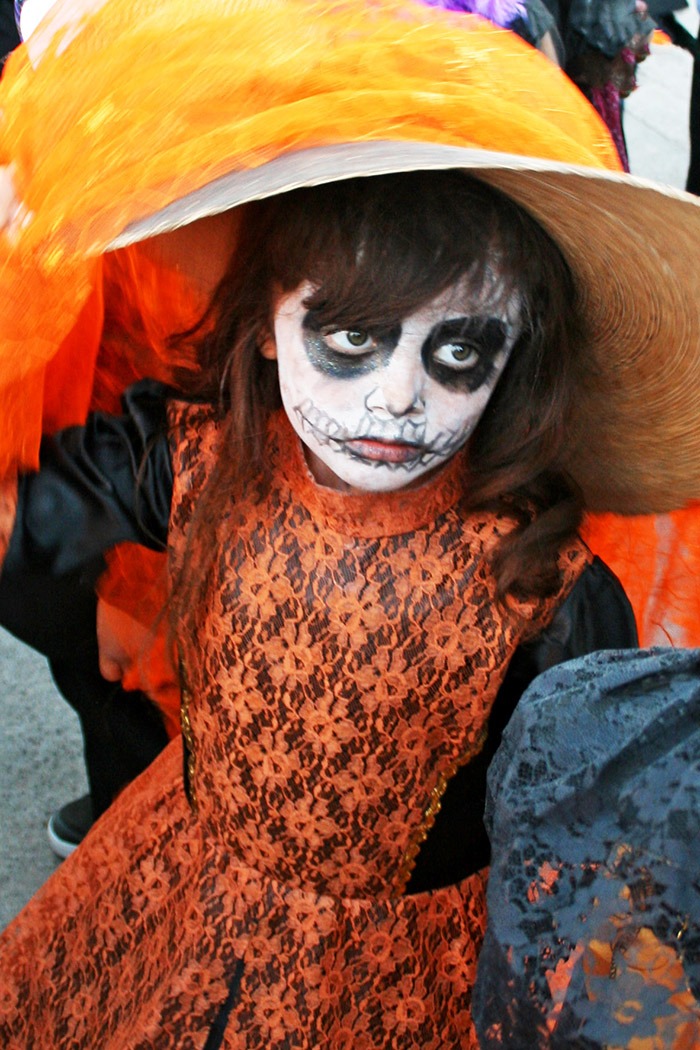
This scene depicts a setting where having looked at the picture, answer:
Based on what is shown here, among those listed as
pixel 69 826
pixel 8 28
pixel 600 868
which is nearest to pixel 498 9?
pixel 8 28

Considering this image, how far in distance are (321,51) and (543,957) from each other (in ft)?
2.50

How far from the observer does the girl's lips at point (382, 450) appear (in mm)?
1227

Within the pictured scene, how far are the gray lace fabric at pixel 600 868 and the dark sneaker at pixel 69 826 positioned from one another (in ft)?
4.56

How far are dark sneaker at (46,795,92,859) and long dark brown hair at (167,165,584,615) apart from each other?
0.95 m

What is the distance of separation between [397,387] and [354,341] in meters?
0.07

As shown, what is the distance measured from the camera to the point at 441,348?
1.22 metres

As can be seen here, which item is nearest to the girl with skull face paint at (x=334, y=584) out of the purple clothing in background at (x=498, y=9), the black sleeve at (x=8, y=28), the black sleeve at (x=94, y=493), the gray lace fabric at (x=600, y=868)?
the black sleeve at (x=94, y=493)

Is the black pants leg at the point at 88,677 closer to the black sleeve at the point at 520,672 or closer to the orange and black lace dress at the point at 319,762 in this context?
the orange and black lace dress at the point at 319,762

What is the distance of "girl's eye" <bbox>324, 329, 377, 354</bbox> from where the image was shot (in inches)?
47.7

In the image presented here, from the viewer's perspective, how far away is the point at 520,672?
1391 mm

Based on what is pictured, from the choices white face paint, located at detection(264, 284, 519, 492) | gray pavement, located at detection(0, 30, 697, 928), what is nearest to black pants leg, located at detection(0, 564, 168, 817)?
gray pavement, located at detection(0, 30, 697, 928)

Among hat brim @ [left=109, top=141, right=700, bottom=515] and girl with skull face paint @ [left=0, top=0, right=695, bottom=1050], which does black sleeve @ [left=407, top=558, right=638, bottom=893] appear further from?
hat brim @ [left=109, top=141, right=700, bottom=515]

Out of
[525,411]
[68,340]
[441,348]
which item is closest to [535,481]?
[525,411]

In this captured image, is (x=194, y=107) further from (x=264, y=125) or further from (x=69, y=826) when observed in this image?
(x=69, y=826)
